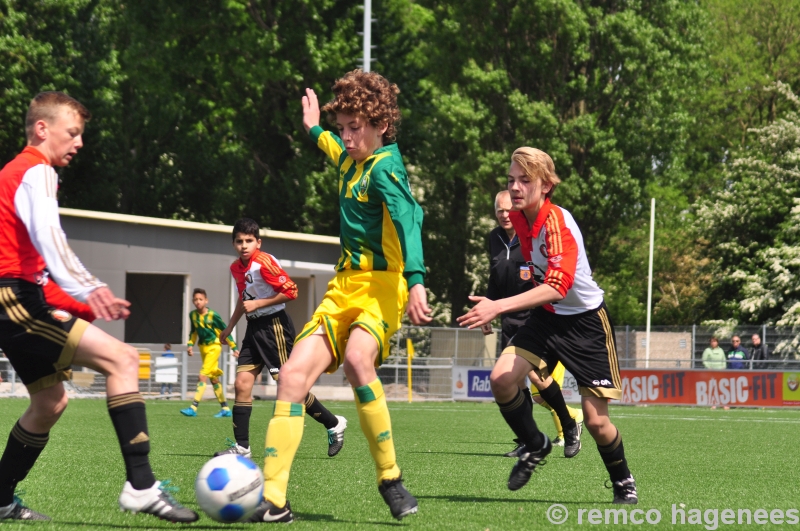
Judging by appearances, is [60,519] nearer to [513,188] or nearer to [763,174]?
[513,188]

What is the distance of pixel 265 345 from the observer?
954 centimetres

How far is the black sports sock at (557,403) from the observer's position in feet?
29.1

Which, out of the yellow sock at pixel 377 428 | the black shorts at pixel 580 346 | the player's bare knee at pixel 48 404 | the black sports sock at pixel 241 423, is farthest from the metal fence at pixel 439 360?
the yellow sock at pixel 377 428

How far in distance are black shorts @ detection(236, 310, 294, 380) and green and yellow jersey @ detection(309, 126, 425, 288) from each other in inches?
161

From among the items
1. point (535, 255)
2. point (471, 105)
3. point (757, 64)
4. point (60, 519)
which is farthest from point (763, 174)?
point (60, 519)

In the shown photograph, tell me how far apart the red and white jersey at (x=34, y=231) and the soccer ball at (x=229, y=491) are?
1.03 meters

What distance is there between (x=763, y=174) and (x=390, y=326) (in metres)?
29.2

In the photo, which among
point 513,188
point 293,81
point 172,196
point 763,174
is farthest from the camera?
point 172,196

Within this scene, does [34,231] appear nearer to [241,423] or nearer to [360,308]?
[360,308]

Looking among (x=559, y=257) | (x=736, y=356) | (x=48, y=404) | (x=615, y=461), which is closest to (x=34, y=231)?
(x=48, y=404)

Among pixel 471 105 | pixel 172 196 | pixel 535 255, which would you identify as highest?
pixel 471 105

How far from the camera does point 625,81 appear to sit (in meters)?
32.8

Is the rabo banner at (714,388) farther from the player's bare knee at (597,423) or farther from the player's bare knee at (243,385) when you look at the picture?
the player's bare knee at (597,423)

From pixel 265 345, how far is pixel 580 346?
4026mm
